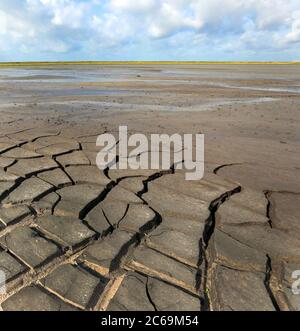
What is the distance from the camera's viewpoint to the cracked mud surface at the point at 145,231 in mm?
2174

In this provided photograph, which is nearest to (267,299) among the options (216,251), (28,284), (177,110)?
(216,251)

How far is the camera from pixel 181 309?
6.73 feet

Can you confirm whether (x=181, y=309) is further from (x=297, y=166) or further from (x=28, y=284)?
(x=297, y=166)

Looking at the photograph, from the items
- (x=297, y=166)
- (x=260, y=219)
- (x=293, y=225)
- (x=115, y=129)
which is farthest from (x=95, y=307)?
(x=115, y=129)

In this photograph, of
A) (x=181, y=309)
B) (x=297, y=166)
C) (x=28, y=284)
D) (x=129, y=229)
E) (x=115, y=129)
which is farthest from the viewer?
(x=115, y=129)

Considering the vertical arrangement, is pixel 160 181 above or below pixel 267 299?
above

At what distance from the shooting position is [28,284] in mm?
2246

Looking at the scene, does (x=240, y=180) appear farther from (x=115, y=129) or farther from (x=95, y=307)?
(x=115, y=129)

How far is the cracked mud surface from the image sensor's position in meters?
2.17

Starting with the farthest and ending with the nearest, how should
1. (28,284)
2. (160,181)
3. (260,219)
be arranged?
(160,181) → (260,219) → (28,284)

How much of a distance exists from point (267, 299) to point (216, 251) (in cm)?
57

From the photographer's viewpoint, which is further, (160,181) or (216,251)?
(160,181)

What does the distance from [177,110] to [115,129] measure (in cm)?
336

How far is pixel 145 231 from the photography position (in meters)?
2.90
